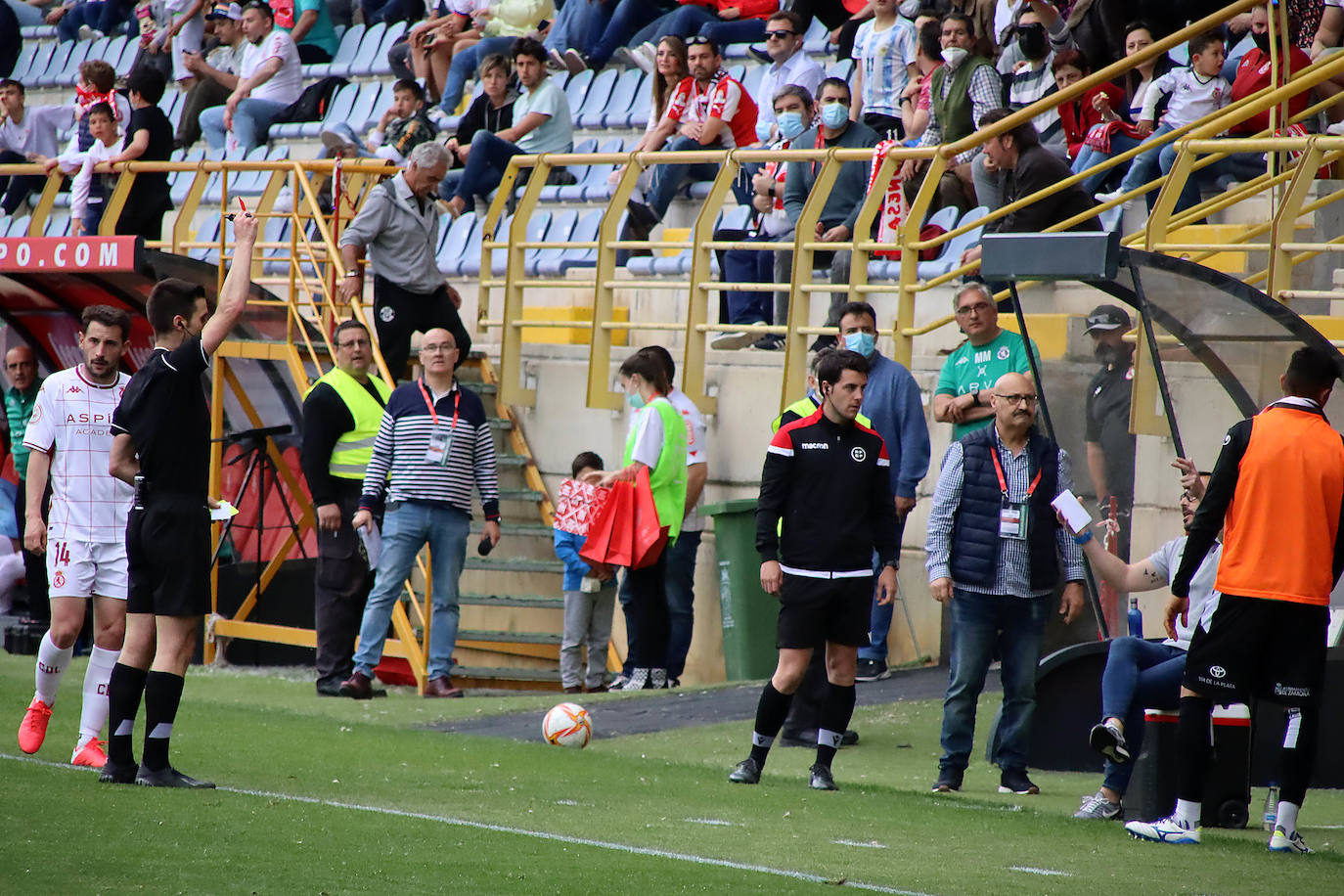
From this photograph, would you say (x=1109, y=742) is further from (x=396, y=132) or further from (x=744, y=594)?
(x=396, y=132)

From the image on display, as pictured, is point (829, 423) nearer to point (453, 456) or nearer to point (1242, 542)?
point (1242, 542)

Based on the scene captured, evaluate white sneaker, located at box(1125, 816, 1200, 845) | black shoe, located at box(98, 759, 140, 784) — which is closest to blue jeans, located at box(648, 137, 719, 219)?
black shoe, located at box(98, 759, 140, 784)

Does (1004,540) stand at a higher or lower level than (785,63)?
lower

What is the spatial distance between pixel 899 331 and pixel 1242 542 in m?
5.06

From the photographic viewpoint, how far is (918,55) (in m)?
14.2

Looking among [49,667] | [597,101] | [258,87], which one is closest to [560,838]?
[49,667]

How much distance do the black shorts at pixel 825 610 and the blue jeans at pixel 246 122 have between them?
14.0 meters

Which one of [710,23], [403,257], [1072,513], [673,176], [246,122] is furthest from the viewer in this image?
[246,122]

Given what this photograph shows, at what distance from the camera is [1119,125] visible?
12898mm

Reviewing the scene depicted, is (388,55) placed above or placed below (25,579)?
above

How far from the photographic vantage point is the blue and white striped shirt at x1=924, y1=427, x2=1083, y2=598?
28.3 ft

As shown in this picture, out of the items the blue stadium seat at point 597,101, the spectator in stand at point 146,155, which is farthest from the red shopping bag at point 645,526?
the spectator in stand at point 146,155

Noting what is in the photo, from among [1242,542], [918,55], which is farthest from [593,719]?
[918,55]

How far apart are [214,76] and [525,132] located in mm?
7259
